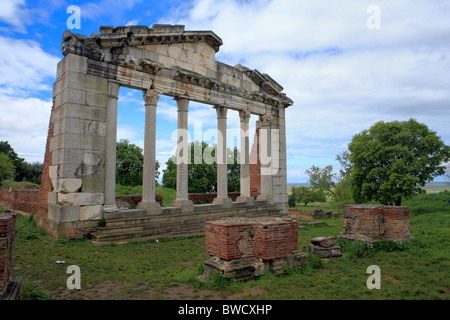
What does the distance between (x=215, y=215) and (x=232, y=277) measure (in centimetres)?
840

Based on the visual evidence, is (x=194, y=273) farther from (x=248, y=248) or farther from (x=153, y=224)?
(x=153, y=224)

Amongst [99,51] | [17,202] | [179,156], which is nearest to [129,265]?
[179,156]

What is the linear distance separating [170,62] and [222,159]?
215 inches

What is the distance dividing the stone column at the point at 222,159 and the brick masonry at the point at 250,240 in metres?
8.52

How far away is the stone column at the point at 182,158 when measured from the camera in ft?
44.8

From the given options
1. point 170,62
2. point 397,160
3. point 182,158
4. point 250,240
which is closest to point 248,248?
point 250,240

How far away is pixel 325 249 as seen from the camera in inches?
331

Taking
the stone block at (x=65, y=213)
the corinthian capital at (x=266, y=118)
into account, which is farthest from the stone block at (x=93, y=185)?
the corinthian capital at (x=266, y=118)

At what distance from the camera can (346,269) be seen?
7.22 meters

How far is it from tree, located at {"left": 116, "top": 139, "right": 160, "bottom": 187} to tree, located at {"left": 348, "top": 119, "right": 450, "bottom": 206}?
26.0m

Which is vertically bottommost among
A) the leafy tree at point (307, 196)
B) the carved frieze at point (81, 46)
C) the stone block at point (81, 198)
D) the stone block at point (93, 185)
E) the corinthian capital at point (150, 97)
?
the leafy tree at point (307, 196)

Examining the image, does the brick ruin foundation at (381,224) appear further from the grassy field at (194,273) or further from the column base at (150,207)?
the column base at (150,207)

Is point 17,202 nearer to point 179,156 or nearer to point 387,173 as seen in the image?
point 179,156

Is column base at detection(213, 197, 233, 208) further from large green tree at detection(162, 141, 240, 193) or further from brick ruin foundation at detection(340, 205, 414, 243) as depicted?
large green tree at detection(162, 141, 240, 193)
